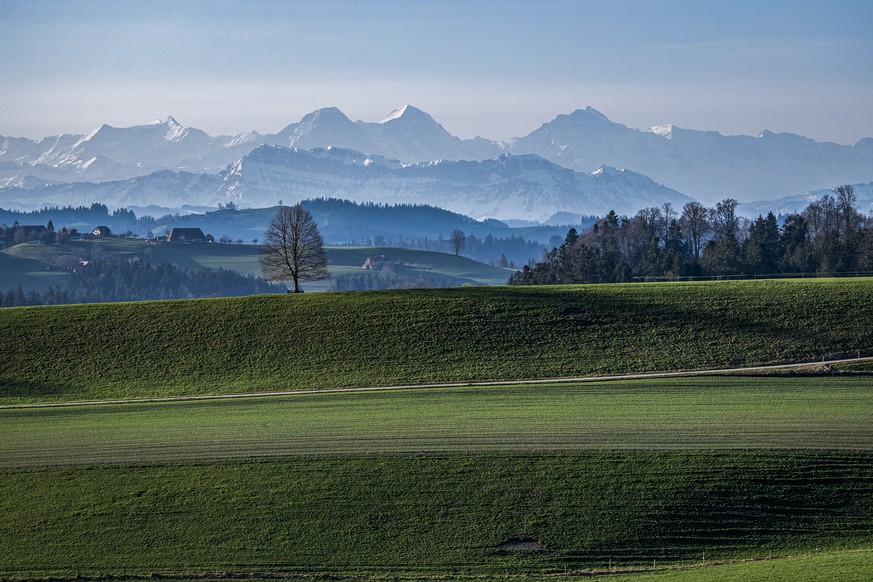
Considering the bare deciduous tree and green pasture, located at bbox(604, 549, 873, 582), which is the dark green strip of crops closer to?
green pasture, located at bbox(604, 549, 873, 582)

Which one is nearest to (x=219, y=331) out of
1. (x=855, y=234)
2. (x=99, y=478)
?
(x=99, y=478)

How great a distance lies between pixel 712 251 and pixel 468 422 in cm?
7320

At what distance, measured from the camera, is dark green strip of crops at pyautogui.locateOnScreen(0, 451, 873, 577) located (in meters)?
32.6

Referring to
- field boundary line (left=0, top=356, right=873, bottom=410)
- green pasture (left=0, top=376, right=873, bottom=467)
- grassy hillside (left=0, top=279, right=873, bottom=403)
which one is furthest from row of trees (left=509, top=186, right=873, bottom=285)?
green pasture (left=0, top=376, right=873, bottom=467)

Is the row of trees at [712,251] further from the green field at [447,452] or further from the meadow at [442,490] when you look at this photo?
the meadow at [442,490]

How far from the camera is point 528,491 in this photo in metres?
36.3

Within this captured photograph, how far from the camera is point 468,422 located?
4453 centimetres

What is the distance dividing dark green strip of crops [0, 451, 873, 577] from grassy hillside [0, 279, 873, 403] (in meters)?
17.6

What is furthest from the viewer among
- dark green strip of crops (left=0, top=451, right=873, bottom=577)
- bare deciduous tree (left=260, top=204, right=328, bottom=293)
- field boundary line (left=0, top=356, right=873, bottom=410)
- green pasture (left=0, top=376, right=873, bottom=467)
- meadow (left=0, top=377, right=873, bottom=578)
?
bare deciduous tree (left=260, top=204, right=328, bottom=293)

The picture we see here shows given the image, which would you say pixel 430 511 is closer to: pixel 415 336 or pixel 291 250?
pixel 415 336

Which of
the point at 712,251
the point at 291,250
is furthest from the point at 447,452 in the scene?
the point at 712,251

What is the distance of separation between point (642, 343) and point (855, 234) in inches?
2175

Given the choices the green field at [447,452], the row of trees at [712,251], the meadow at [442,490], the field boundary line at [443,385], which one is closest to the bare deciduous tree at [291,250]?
the green field at [447,452]

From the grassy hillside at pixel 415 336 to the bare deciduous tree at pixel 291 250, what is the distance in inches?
252
